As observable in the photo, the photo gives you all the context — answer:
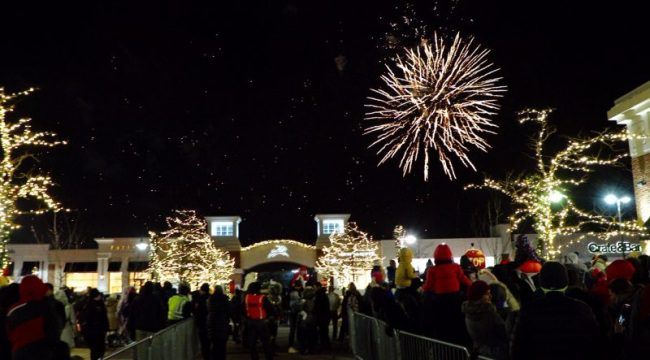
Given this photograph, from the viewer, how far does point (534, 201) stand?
2573cm

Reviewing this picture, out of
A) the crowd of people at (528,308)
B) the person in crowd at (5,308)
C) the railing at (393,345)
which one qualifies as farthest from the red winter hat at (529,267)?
the person in crowd at (5,308)

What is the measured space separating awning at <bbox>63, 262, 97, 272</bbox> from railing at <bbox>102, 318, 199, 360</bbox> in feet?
128

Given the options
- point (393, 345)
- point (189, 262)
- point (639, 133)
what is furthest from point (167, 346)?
point (189, 262)

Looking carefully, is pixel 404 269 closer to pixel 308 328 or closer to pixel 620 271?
pixel 620 271

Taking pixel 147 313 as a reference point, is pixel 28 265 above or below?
above

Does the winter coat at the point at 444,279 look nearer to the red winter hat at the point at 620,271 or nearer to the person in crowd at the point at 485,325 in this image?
the person in crowd at the point at 485,325

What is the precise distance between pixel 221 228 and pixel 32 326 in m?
48.2

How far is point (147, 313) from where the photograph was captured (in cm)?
1287

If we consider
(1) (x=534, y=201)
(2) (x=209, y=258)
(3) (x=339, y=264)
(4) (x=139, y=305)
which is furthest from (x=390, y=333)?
(3) (x=339, y=264)

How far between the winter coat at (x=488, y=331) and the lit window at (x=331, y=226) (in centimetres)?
4618

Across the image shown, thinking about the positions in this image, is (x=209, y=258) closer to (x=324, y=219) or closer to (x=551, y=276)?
(x=324, y=219)

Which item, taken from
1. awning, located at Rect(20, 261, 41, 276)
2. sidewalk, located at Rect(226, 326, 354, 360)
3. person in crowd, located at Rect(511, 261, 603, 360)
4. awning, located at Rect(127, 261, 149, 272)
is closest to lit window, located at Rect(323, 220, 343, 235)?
awning, located at Rect(127, 261, 149, 272)

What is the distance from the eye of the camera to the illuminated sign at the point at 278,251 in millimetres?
52375

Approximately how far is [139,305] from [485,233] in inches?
1725
